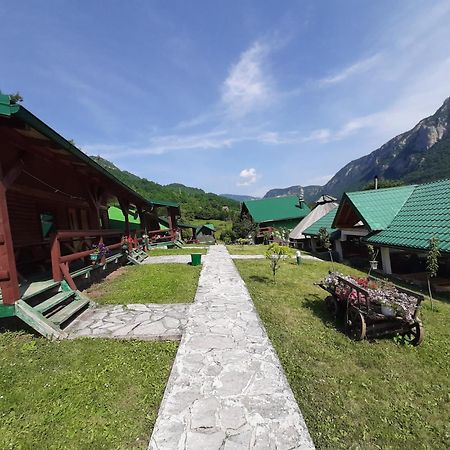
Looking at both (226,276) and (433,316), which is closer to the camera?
(433,316)

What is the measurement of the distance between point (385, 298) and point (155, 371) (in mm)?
4688

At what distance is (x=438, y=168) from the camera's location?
89250mm

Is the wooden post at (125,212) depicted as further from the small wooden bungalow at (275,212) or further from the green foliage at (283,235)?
the small wooden bungalow at (275,212)

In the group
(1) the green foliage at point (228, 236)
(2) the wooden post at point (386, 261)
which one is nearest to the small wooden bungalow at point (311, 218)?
(2) the wooden post at point (386, 261)

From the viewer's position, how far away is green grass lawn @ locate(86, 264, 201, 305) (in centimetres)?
795

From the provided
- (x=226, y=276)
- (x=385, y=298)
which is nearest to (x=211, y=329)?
(x=385, y=298)

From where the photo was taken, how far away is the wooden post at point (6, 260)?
5117mm

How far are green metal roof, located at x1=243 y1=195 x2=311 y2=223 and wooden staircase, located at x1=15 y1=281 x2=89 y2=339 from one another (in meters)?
32.7

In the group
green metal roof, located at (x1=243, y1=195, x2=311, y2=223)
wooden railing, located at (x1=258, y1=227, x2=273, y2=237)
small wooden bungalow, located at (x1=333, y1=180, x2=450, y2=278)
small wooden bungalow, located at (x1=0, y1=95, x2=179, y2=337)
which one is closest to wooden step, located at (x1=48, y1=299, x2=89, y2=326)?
small wooden bungalow, located at (x1=0, y1=95, x2=179, y2=337)

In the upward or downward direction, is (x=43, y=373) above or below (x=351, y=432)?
above

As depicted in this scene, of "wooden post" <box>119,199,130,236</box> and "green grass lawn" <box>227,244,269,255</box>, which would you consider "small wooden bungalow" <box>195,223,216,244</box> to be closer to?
"green grass lawn" <box>227,244,269,255</box>

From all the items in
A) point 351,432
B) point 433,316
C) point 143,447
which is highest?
point 143,447

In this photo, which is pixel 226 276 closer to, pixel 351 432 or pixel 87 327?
pixel 87 327

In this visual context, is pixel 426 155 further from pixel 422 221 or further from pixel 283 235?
pixel 422 221
